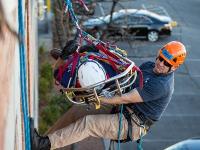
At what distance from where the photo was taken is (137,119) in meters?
5.57

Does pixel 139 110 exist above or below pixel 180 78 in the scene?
above

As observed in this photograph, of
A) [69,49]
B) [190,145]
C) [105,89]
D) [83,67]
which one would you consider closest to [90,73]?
[83,67]

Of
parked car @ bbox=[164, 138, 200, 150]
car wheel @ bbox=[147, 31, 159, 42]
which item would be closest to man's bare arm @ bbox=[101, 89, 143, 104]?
parked car @ bbox=[164, 138, 200, 150]

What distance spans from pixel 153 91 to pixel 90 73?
0.83 m

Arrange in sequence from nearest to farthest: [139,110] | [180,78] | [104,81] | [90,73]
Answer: [104,81] → [90,73] → [139,110] → [180,78]

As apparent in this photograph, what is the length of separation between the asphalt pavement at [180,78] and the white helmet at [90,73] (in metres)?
9.36

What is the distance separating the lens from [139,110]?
→ 5477 mm

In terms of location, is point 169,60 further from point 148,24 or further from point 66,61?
point 148,24

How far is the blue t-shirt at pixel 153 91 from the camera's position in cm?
514

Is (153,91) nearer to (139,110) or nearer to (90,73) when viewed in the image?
(139,110)

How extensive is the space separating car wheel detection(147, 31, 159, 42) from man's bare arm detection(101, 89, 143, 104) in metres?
19.9

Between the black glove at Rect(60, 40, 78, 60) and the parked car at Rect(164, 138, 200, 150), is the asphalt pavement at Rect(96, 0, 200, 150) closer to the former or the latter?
the parked car at Rect(164, 138, 200, 150)

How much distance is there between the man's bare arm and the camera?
489cm

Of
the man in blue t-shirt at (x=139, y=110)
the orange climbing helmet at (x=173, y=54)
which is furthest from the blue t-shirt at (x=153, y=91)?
the orange climbing helmet at (x=173, y=54)
